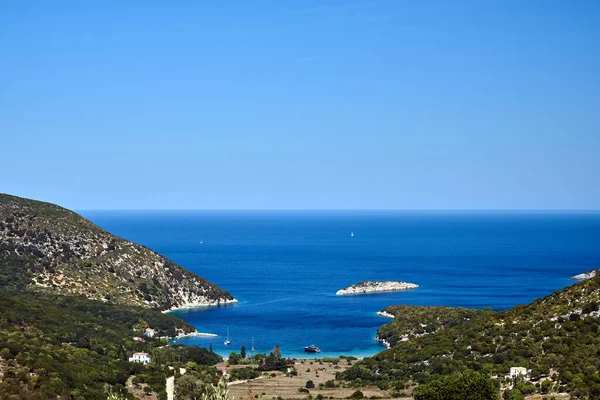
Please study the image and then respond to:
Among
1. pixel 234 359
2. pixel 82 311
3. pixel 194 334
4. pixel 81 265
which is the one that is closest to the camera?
pixel 234 359

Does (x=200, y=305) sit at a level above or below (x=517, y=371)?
above

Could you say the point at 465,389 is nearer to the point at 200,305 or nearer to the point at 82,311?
the point at 82,311

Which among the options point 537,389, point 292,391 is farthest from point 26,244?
point 537,389

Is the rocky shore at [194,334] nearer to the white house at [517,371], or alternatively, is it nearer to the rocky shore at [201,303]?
the rocky shore at [201,303]

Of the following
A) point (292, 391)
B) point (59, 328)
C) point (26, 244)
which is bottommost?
→ point (292, 391)

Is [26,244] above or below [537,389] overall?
above

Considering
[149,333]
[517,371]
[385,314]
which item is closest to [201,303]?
[385,314]

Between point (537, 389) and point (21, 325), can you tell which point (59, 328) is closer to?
point (21, 325)

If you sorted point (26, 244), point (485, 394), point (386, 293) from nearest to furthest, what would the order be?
point (485, 394), point (26, 244), point (386, 293)
